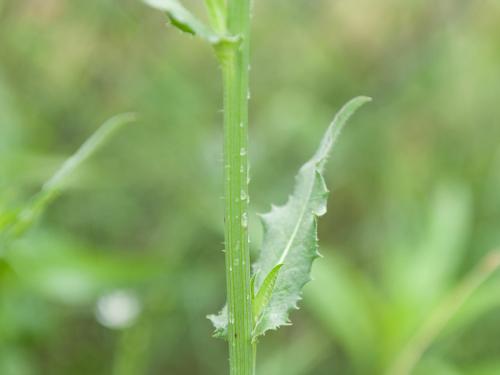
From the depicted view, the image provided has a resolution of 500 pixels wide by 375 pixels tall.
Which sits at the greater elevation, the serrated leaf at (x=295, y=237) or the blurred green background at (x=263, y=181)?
the blurred green background at (x=263, y=181)

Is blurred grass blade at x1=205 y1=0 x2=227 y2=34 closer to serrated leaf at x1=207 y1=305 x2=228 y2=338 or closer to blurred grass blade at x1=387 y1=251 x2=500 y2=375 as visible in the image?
serrated leaf at x1=207 y1=305 x2=228 y2=338

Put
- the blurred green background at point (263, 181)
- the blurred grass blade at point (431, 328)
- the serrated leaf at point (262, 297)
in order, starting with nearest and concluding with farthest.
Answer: the serrated leaf at point (262, 297) → the blurred grass blade at point (431, 328) → the blurred green background at point (263, 181)

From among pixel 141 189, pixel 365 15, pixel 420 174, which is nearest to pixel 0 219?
pixel 141 189

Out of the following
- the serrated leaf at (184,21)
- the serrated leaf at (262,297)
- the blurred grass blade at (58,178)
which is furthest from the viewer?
the blurred grass blade at (58,178)

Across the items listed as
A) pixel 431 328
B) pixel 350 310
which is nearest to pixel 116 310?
pixel 350 310

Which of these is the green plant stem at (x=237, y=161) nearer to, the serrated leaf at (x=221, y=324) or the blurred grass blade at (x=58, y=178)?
the serrated leaf at (x=221, y=324)

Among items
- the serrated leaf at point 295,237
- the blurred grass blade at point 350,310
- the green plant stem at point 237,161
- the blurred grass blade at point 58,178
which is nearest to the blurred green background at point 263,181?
the blurred grass blade at point 350,310

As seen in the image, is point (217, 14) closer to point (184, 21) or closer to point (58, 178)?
point (184, 21)
